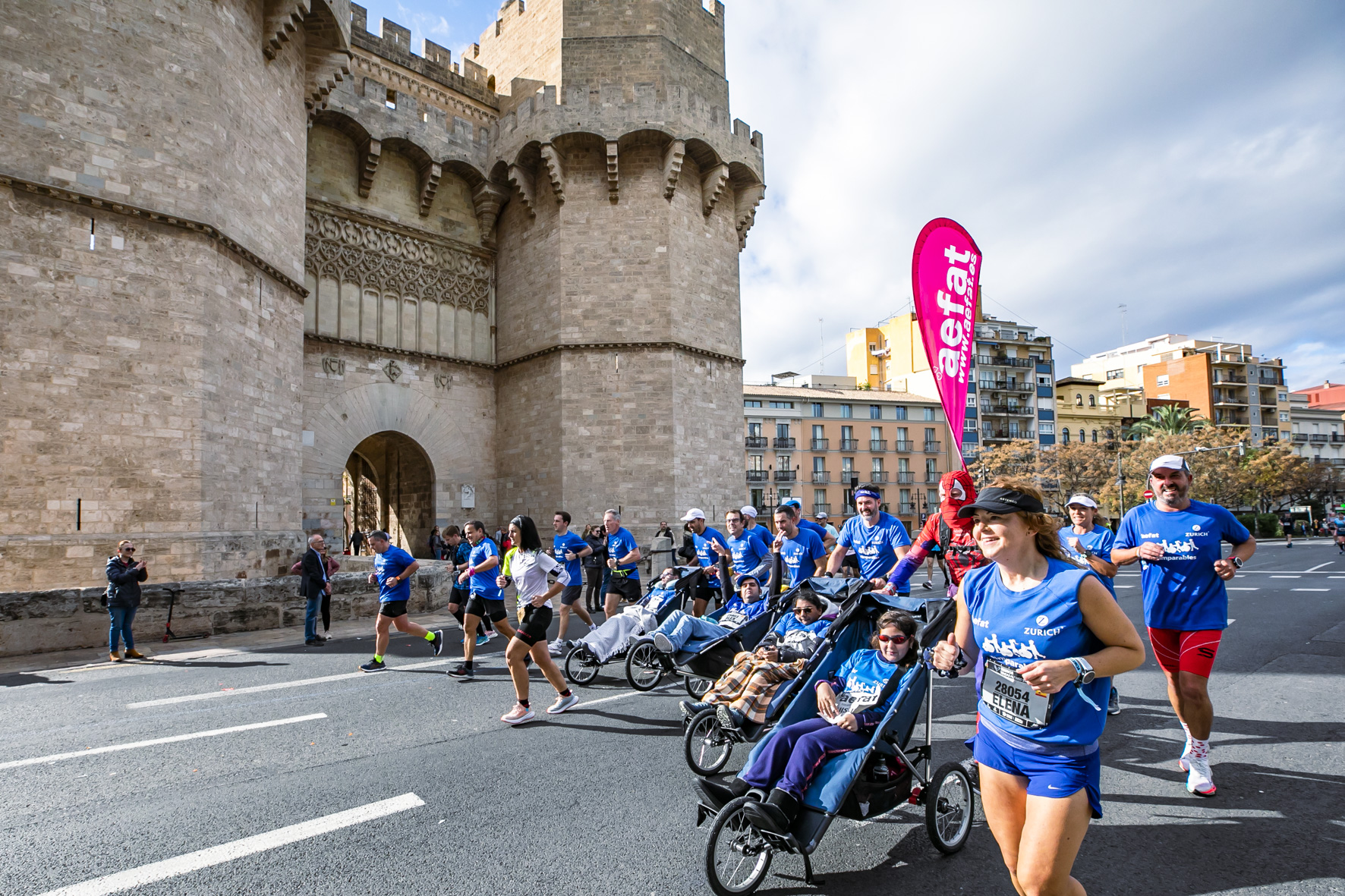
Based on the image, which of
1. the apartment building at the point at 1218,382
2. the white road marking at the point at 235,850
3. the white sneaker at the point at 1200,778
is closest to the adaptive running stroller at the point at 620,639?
the white road marking at the point at 235,850

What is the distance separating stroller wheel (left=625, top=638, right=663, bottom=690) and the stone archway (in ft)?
47.9

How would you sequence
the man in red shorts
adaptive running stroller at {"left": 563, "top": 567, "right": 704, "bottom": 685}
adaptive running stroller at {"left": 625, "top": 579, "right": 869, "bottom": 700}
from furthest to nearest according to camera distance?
adaptive running stroller at {"left": 563, "top": 567, "right": 704, "bottom": 685} < adaptive running stroller at {"left": 625, "top": 579, "right": 869, "bottom": 700} < the man in red shorts

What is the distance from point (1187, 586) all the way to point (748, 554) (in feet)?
14.0

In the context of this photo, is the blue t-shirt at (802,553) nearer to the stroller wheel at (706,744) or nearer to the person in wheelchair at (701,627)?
the person in wheelchair at (701,627)

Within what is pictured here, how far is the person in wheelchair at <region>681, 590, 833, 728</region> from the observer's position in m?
4.38

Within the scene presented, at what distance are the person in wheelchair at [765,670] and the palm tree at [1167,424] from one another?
56690 millimetres

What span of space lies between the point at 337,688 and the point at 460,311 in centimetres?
1603

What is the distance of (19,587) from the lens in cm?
1043

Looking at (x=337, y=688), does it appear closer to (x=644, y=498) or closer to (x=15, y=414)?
(x=15, y=414)

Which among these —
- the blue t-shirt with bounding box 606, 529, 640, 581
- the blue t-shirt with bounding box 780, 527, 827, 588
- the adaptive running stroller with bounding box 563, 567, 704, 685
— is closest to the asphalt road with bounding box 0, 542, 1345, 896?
the adaptive running stroller with bounding box 563, 567, 704, 685

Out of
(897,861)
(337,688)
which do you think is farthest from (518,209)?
(897,861)

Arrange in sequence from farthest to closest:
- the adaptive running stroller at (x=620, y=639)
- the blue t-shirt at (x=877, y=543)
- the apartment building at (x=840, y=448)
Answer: the apartment building at (x=840, y=448), the adaptive running stroller at (x=620, y=639), the blue t-shirt at (x=877, y=543)

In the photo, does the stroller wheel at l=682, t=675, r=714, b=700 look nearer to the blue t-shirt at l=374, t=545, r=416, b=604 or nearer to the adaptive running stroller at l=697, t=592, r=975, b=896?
the adaptive running stroller at l=697, t=592, r=975, b=896

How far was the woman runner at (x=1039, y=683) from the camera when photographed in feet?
6.88
